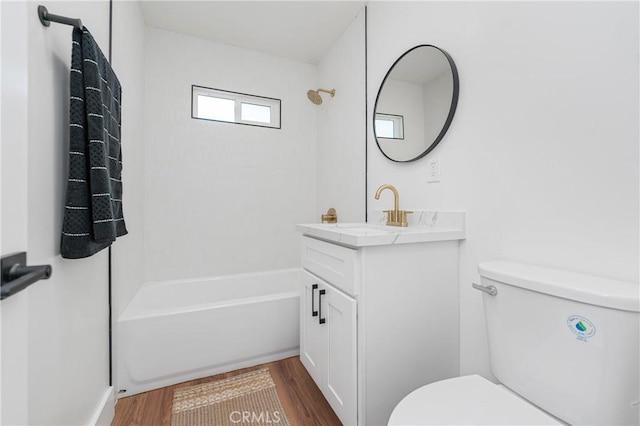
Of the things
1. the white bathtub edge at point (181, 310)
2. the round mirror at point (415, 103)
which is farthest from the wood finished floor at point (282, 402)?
the round mirror at point (415, 103)

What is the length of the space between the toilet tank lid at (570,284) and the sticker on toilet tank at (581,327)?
0.05 metres

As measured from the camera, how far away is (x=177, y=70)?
89.2 inches

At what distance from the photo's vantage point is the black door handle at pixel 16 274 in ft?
1.56

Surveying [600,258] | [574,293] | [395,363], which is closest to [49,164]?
[395,363]

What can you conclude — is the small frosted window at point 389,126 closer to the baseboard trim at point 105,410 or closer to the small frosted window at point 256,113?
the small frosted window at point 256,113

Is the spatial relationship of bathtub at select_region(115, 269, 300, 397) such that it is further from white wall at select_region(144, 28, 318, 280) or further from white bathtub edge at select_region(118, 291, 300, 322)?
white wall at select_region(144, 28, 318, 280)

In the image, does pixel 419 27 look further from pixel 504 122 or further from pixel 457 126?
pixel 504 122

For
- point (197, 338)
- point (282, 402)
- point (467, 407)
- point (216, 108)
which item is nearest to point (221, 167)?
point (216, 108)

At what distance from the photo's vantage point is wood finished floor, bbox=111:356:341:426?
1346 millimetres

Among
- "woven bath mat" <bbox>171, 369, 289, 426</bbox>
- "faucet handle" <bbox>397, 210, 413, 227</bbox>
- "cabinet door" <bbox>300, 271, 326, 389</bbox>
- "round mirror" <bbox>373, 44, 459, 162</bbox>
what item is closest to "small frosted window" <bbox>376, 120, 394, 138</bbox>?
"round mirror" <bbox>373, 44, 459, 162</bbox>

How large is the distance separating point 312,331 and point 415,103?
4.43ft

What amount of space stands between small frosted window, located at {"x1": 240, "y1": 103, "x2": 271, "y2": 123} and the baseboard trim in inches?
82.6

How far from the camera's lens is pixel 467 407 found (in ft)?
2.49

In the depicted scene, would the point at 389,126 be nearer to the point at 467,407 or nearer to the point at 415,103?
the point at 415,103
